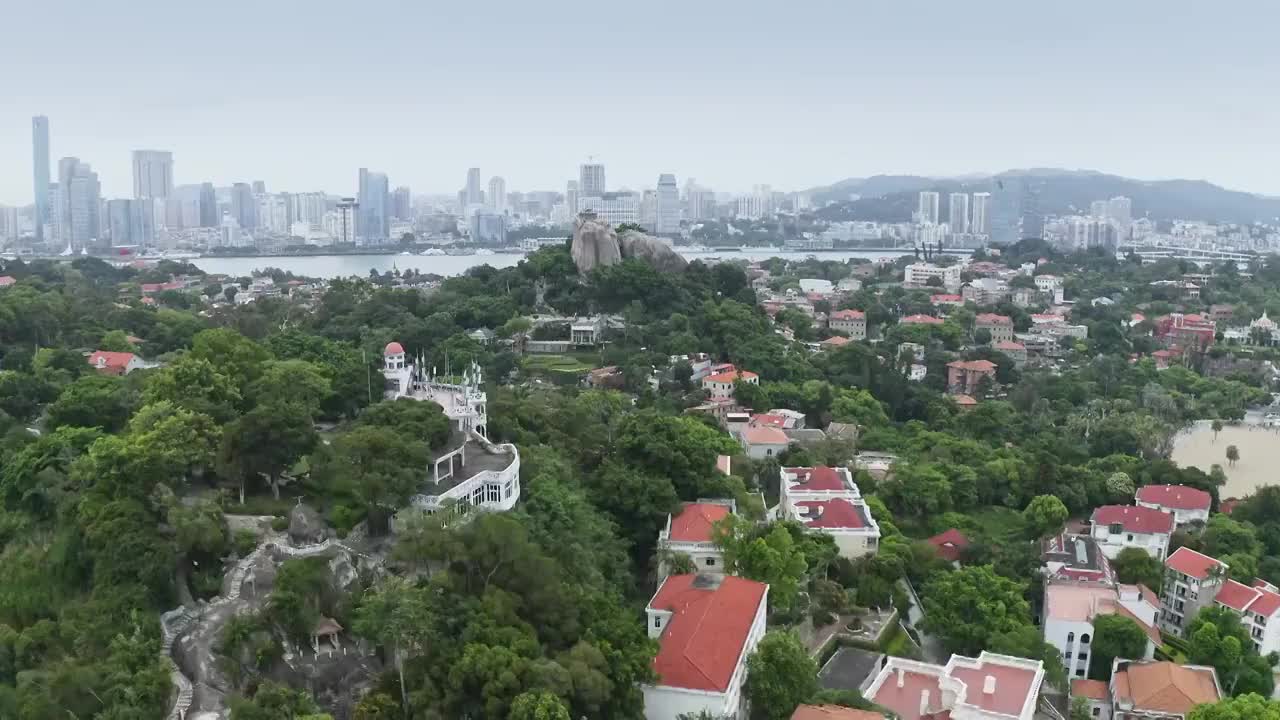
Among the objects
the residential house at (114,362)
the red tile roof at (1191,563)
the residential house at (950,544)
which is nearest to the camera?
the red tile roof at (1191,563)

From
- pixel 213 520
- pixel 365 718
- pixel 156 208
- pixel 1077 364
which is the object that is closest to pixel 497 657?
pixel 365 718

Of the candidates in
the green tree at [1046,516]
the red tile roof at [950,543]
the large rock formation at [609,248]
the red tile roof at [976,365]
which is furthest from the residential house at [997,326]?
the red tile roof at [950,543]

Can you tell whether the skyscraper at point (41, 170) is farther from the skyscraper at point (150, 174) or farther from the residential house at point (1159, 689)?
the residential house at point (1159, 689)

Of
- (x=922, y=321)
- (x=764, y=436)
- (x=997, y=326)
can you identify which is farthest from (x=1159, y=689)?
(x=997, y=326)

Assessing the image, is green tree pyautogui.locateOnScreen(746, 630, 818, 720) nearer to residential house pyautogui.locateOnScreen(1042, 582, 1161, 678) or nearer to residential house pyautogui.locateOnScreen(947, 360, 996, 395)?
residential house pyautogui.locateOnScreen(1042, 582, 1161, 678)

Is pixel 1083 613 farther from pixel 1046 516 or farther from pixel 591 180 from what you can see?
pixel 591 180

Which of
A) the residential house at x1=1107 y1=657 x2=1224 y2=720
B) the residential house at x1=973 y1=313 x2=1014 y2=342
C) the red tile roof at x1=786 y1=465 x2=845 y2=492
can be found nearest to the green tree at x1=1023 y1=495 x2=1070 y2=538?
the red tile roof at x1=786 y1=465 x2=845 y2=492

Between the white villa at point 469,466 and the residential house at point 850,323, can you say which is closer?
the white villa at point 469,466
